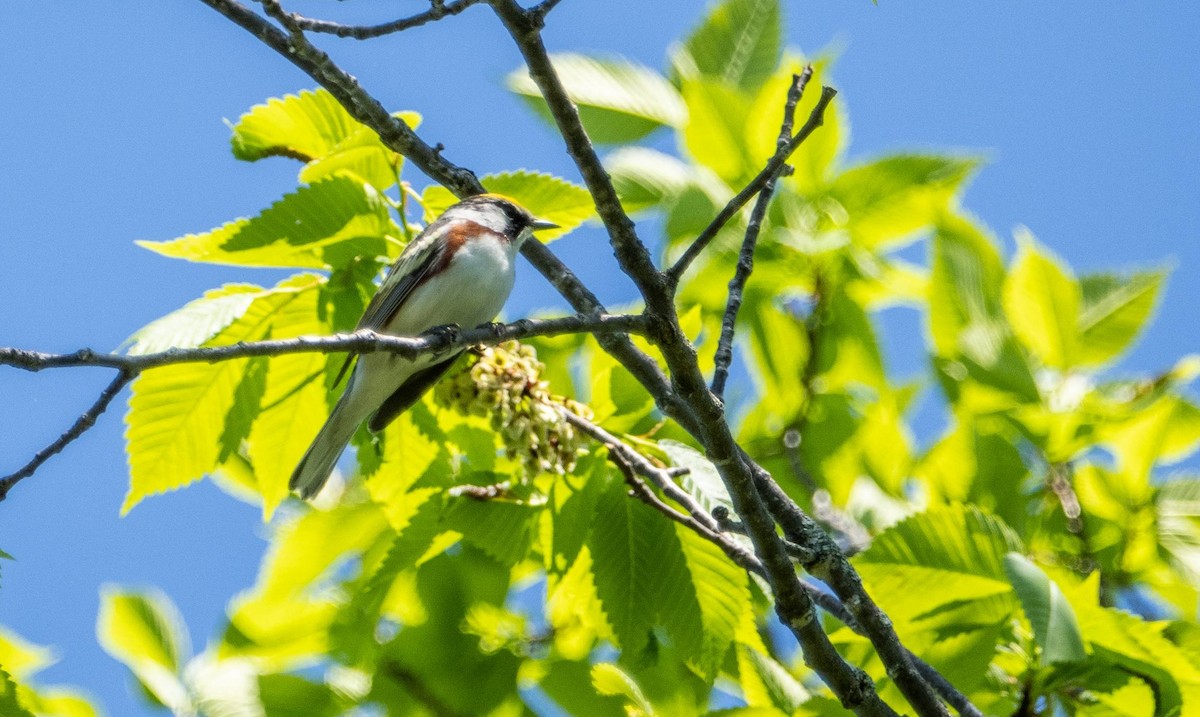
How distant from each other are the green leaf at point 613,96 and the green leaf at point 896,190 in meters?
0.61

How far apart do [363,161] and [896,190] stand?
194 centimetres

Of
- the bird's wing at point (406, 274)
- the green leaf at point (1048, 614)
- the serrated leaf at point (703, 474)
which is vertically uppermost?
the bird's wing at point (406, 274)

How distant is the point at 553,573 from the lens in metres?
3.12

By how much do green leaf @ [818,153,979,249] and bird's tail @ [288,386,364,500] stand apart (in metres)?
1.85

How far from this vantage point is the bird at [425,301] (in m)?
3.54

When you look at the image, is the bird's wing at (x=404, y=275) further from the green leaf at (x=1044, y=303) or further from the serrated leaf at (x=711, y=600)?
the green leaf at (x=1044, y=303)

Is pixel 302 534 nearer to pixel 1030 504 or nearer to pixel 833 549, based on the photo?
pixel 833 549

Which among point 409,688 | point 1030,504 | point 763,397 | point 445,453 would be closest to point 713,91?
point 763,397

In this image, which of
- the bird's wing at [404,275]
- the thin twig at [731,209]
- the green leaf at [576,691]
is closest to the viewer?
the thin twig at [731,209]

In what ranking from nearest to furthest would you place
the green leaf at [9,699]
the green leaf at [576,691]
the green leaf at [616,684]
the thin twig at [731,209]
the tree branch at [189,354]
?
the tree branch at [189,354], the green leaf at [9,699], the thin twig at [731,209], the green leaf at [616,684], the green leaf at [576,691]

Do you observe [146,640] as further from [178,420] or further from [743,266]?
[743,266]

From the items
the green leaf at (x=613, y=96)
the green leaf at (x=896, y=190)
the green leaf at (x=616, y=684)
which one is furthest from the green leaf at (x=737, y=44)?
the green leaf at (x=616, y=684)

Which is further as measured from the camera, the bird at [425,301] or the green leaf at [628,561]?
the bird at [425,301]

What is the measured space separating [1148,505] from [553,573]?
2.22 meters
